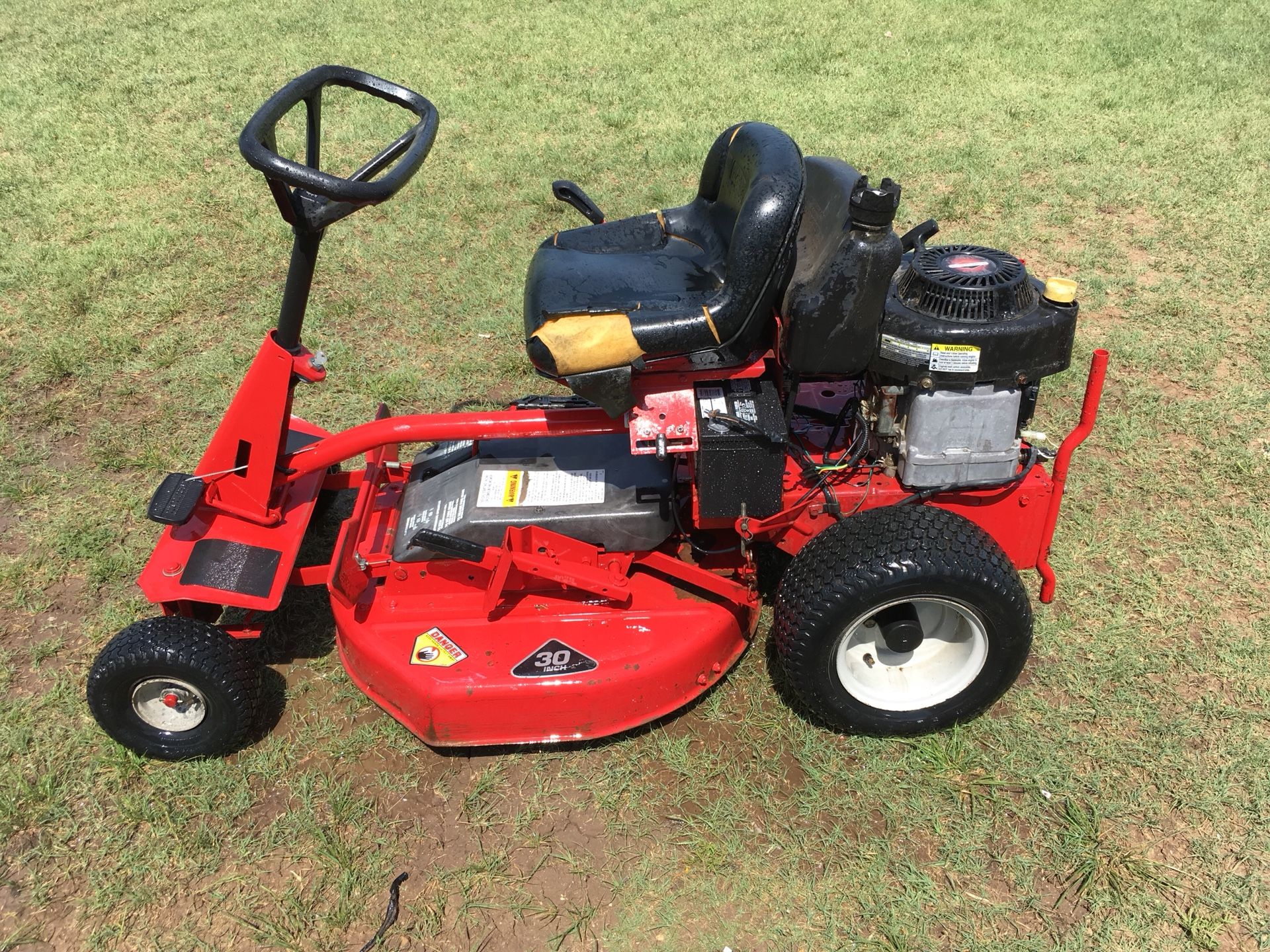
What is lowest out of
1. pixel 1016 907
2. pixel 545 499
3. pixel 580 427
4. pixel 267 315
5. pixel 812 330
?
pixel 1016 907

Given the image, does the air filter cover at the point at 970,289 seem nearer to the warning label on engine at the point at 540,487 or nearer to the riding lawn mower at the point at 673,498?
the riding lawn mower at the point at 673,498

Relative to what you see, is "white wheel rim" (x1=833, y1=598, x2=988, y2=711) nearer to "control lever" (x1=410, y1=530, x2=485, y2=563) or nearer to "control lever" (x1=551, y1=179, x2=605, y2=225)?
"control lever" (x1=410, y1=530, x2=485, y2=563)

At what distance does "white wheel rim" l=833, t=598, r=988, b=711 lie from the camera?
10.1 ft

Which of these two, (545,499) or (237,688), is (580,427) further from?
(237,688)

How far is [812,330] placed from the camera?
274cm

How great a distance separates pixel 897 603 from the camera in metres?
2.90

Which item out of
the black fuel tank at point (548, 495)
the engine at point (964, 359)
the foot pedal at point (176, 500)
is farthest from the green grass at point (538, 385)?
the engine at point (964, 359)

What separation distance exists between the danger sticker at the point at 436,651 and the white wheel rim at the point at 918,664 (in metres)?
1.21

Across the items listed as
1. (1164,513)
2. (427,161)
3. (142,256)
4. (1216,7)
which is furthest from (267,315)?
(1216,7)

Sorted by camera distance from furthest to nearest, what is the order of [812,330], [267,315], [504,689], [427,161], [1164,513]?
[427,161], [267,315], [1164,513], [504,689], [812,330]

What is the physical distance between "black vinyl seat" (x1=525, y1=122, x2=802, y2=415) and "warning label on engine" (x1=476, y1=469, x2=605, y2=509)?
17.5 inches

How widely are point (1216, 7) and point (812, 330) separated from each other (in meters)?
9.38

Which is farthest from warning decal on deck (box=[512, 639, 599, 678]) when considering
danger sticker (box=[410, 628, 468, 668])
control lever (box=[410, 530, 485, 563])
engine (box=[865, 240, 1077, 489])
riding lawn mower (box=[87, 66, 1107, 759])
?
engine (box=[865, 240, 1077, 489])

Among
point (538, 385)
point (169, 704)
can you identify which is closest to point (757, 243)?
point (169, 704)
